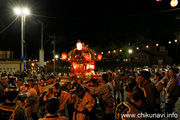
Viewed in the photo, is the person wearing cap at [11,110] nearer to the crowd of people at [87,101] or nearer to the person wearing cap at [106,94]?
the crowd of people at [87,101]

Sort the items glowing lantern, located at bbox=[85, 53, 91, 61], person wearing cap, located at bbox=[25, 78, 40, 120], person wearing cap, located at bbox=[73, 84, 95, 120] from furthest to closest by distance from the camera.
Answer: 1. glowing lantern, located at bbox=[85, 53, 91, 61]
2. person wearing cap, located at bbox=[25, 78, 40, 120]
3. person wearing cap, located at bbox=[73, 84, 95, 120]

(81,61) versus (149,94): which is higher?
(81,61)

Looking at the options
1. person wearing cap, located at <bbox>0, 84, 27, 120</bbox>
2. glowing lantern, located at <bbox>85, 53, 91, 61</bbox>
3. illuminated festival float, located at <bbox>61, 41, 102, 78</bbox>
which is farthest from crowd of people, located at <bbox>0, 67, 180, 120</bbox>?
glowing lantern, located at <bbox>85, 53, 91, 61</bbox>

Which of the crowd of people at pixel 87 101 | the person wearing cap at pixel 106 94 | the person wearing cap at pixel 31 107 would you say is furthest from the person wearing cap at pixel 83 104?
the person wearing cap at pixel 31 107

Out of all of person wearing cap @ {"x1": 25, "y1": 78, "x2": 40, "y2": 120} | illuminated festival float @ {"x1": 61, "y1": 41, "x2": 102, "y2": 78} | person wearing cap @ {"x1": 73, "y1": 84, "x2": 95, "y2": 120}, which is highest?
illuminated festival float @ {"x1": 61, "y1": 41, "x2": 102, "y2": 78}

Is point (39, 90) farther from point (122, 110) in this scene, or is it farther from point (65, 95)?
point (122, 110)

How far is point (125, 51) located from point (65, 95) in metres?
31.9

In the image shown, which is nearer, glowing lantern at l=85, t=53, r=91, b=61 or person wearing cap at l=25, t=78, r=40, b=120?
person wearing cap at l=25, t=78, r=40, b=120

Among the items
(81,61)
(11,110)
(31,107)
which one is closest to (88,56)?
(81,61)

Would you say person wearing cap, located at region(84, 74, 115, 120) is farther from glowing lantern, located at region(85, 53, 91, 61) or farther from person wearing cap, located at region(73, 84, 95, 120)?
glowing lantern, located at region(85, 53, 91, 61)

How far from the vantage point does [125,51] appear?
36125 millimetres

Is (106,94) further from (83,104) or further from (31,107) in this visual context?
A: (31,107)

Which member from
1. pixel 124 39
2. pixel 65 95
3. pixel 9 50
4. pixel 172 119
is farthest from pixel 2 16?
pixel 172 119

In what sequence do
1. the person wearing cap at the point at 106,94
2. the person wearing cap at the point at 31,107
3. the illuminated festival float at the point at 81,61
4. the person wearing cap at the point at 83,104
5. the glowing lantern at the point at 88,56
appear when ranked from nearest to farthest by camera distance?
the person wearing cap at the point at 83,104 < the person wearing cap at the point at 106,94 < the person wearing cap at the point at 31,107 < the illuminated festival float at the point at 81,61 < the glowing lantern at the point at 88,56
